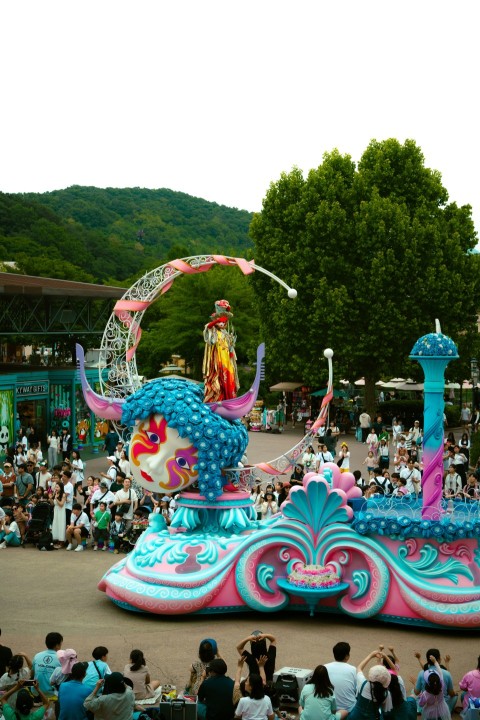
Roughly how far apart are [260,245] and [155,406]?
22626mm

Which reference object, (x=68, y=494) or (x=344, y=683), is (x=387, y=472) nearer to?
(x=68, y=494)

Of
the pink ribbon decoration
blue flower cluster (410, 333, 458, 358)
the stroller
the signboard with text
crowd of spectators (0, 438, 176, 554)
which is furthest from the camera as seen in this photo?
the signboard with text

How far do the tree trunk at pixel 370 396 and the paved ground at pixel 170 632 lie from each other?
841 inches

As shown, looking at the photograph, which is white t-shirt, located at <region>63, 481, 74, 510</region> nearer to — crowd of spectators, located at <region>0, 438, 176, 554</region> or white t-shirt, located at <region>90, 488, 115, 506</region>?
crowd of spectators, located at <region>0, 438, 176, 554</region>

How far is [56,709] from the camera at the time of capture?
9.09m

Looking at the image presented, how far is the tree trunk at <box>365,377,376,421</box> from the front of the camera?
36.3 m

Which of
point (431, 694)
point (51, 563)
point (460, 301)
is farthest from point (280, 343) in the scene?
point (431, 694)

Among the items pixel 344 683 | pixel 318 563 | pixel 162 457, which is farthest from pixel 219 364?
pixel 344 683

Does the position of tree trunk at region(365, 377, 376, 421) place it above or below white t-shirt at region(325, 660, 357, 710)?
above

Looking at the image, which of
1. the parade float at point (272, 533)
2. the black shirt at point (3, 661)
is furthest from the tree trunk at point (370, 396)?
the black shirt at point (3, 661)

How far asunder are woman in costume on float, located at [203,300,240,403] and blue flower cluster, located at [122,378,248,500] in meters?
0.29

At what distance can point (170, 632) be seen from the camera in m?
13.5

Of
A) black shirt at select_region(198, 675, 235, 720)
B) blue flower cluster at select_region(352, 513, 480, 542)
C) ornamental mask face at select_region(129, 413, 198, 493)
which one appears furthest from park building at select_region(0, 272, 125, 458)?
black shirt at select_region(198, 675, 235, 720)

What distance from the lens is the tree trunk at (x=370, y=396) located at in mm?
36312
